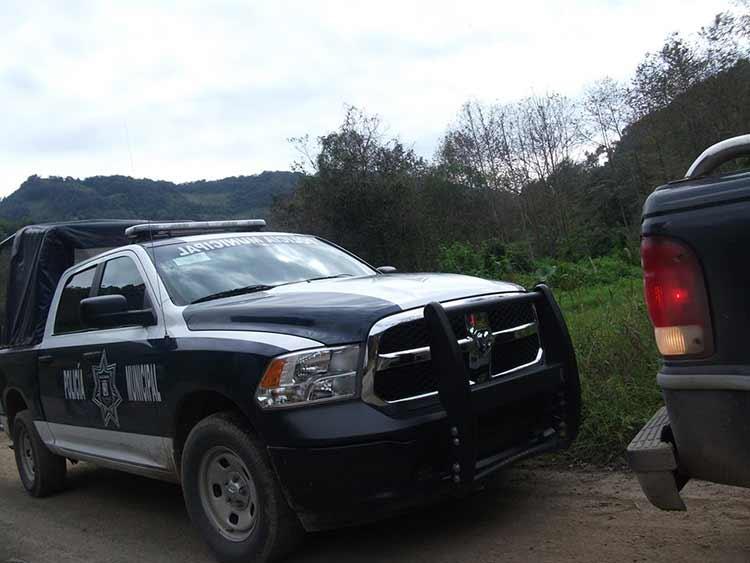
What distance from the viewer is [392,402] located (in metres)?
3.76

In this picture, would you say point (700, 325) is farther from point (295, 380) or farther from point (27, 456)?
point (27, 456)

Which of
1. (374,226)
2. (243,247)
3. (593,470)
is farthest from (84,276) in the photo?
(374,226)

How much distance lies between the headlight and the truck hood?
7 centimetres

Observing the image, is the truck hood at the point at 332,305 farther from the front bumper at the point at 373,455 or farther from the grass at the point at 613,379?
the grass at the point at 613,379

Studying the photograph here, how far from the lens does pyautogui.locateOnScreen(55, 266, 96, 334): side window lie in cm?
589

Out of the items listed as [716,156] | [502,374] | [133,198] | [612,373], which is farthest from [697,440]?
[133,198]

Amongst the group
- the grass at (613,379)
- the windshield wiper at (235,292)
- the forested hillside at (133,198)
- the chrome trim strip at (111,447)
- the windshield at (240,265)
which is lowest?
the grass at (613,379)

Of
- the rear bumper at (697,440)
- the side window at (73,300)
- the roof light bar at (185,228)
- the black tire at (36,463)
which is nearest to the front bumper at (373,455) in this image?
the rear bumper at (697,440)

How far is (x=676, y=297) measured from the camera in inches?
103

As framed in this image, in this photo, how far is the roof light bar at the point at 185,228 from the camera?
5.68 meters

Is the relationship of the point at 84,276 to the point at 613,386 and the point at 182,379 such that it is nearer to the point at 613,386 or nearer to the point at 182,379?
the point at 182,379

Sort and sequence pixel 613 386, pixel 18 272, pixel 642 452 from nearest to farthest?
1. pixel 642 452
2. pixel 613 386
3. pixel 18 272

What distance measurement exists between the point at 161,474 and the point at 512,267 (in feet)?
60.6

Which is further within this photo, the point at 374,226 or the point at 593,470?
the point at 374,226
